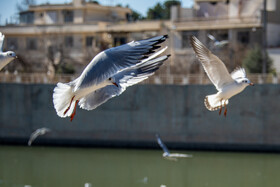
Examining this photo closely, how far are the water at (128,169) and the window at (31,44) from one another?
20784 millimetres

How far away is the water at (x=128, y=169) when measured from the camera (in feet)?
62.5

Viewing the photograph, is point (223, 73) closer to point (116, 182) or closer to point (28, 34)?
point (116, 182)

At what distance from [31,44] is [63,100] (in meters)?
34.8

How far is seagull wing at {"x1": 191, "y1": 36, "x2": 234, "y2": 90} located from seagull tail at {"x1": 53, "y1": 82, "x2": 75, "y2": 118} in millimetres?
2427

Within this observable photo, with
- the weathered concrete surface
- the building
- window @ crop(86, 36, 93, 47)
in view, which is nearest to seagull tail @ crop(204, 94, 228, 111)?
the weathered concrete surface

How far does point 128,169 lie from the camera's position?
20.6 m

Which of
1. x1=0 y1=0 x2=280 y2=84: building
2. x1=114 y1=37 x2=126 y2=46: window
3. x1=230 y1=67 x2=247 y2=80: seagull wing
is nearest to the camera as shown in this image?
x1=230 y1=67 x2=247 y2=80: seagull wing

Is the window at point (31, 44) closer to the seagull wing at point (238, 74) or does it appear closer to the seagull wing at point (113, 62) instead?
the seagull wing at point (238, 74)

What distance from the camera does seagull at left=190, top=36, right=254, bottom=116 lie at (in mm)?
11031

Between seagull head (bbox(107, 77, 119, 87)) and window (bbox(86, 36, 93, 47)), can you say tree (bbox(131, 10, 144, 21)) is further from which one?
seagull head (bbox(107, 77, 119, 87))

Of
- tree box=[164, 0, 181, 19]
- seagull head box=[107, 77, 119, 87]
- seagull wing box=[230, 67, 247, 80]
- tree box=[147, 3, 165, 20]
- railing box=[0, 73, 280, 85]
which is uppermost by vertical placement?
tree box=[164, 0, 181, 19]

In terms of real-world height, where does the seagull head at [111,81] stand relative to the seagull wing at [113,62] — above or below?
below

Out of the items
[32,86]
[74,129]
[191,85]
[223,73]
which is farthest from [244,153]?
[223,73]

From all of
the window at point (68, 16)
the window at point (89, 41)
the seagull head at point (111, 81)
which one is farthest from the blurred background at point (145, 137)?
the window at point (68, 16)
